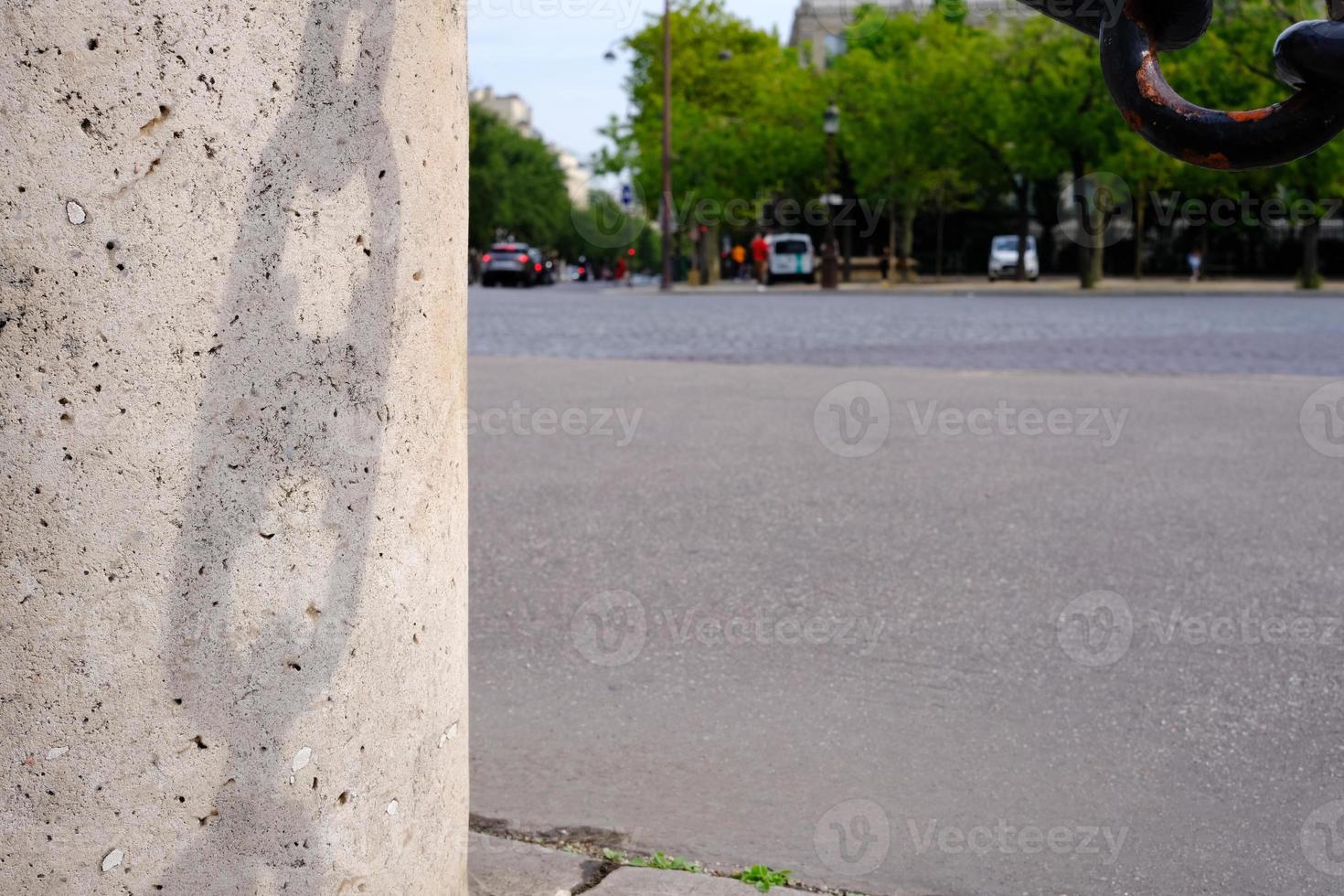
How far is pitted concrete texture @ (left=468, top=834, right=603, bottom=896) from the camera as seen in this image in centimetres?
239

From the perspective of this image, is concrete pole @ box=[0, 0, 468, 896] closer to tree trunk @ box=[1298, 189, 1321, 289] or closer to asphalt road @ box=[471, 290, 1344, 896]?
asphalt road @ box=[471, 290, 1344, 896]

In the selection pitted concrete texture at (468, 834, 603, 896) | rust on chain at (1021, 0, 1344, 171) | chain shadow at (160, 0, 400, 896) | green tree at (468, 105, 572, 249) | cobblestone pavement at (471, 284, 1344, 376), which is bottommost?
pitted concrete texture at (468, 834, 603, 896)

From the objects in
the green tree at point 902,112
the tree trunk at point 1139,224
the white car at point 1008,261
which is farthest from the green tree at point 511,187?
the tree trunk at point 1139,224

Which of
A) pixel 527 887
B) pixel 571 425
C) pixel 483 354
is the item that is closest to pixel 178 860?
pixel 527 887

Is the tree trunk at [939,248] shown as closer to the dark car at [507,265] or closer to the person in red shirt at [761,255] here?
the person in red shirt at [761,255]

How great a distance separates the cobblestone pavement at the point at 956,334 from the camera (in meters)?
13.0

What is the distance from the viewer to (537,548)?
16.9 feet

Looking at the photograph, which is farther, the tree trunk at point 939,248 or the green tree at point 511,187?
the green tree at point 511,187

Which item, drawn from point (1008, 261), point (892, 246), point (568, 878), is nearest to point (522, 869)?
point (568, 878)

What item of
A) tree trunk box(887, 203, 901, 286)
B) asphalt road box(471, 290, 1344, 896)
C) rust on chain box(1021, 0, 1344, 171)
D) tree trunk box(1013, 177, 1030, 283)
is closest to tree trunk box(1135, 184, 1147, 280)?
tree trunk box(1013, 177, 1030, 283)

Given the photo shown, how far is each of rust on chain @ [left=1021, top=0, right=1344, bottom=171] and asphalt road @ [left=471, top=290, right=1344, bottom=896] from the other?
1.89 meters

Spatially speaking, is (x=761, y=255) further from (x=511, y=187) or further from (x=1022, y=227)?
(x=511, y=187)

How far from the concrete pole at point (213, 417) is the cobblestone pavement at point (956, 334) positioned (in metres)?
10.5

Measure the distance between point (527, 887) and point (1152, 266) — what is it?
170 ft
